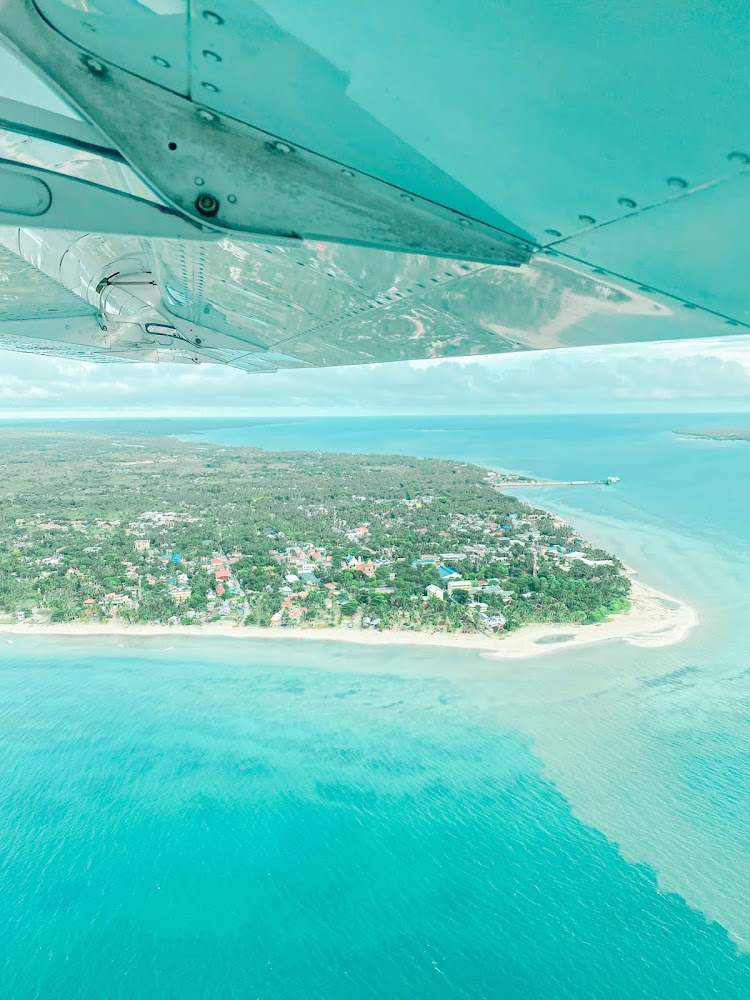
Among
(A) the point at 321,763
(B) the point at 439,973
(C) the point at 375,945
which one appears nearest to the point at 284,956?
(C) the point at 375,945


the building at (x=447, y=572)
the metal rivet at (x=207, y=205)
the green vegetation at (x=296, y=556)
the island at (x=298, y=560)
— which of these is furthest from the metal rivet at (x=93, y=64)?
the building at (x=447, y=572)

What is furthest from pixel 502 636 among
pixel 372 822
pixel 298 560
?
pixel 298 560

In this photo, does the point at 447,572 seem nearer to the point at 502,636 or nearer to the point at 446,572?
the point at 446,572

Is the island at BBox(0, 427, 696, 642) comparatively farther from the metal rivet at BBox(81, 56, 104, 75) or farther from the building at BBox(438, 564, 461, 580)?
the metal rivet at BBox(81, 56, 104, 75)

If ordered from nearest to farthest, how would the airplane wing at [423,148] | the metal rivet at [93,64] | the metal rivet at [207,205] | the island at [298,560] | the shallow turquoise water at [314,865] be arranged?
the airplane wing at [423,148], the metal rivet at [93,64], the metal rivet at [207,205], the shallow turquoise water at [314,865], the island at [298,560]

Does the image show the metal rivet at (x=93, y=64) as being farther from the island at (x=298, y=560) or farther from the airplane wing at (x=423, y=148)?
the island at (x=298, y=560)

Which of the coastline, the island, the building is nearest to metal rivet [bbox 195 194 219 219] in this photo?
the coastline

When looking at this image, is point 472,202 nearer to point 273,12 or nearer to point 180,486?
point 273,12
